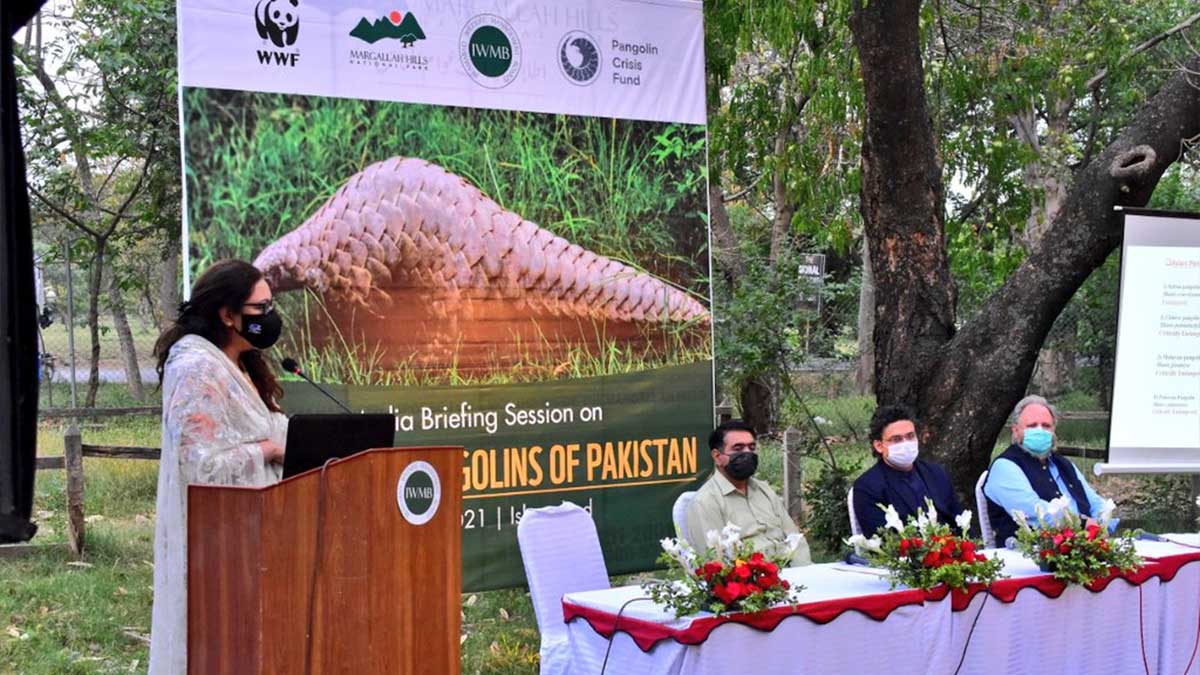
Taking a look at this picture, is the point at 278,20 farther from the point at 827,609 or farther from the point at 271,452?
the point at 827,609

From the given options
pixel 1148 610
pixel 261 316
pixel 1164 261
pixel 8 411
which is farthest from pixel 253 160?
pixel 1164 261

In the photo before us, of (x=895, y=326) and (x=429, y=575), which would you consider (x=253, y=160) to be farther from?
(x=895, y=326)

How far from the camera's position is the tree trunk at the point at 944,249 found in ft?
25.7

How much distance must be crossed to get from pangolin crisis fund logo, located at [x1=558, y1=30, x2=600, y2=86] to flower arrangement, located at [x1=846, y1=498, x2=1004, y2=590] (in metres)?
2.77

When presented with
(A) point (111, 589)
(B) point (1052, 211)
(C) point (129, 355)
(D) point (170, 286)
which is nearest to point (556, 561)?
(A) point (111, 589)

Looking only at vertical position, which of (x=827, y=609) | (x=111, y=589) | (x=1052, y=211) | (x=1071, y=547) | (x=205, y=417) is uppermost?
(x=1052, y=211)

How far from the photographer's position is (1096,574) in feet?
17.8

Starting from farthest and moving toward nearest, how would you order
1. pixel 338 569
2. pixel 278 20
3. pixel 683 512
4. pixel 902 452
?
pixel 902 452 → pixel 683 512 → pixel 278 20 → pixel 338 569

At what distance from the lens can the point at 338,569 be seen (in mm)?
3195

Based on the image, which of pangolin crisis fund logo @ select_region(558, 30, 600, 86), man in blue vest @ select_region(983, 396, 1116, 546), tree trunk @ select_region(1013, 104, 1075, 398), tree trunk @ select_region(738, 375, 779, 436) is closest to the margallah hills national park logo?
pangolin crisis fund logo @ select_region(558, 30, 600, 86)

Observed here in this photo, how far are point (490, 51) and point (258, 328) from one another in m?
2.79

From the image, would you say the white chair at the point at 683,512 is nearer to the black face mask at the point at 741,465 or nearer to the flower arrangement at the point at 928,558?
the black face mask at the point at 741,465

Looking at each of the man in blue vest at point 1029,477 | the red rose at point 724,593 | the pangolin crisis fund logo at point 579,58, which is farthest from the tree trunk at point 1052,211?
the red rose at point 724,593

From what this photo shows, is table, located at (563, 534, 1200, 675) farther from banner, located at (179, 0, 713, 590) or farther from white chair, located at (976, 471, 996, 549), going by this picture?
banner, located at (179, 0, 713, 590)
